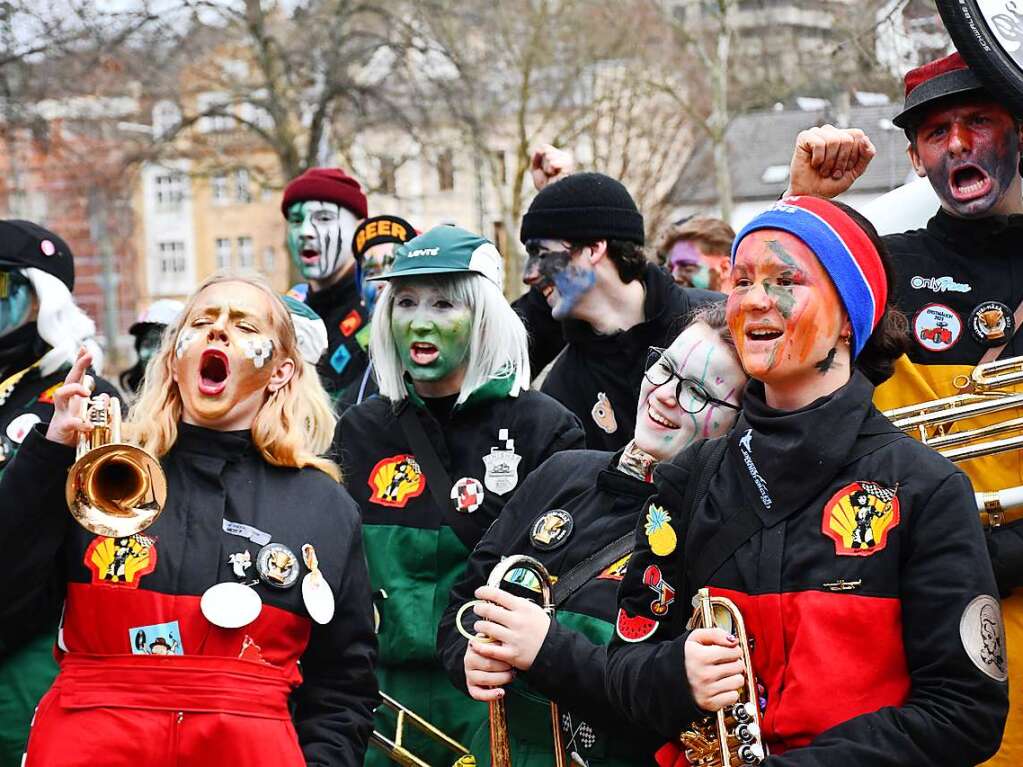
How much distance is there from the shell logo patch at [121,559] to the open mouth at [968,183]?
247 cm

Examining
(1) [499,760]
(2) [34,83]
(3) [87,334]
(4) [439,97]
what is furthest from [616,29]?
(1) [499,760]

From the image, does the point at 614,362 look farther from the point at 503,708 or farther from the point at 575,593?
the point at 503,708

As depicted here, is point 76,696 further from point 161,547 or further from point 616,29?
point 616,29

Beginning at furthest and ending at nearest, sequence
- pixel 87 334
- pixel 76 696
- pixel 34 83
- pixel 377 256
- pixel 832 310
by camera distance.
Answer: pixel 34 83, pixel 377 256, pixel 87 334, pixel 76 696, pixel 832 310

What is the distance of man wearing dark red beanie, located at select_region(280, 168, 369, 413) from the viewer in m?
8.03

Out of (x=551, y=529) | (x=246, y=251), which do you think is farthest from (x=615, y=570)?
(x=246, y=251)

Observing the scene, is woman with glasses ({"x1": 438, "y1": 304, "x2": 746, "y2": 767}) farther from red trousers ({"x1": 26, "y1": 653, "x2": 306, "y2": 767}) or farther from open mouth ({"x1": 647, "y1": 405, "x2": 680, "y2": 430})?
red trousers ({"x1": 26, "y1": 653, "x2": 306, "y2": 767})

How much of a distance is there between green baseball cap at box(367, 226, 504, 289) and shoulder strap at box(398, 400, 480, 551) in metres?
0.48

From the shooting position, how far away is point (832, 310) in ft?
11.0

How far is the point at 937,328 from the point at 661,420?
86 cm

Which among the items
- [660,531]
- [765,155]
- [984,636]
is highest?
[765,155]

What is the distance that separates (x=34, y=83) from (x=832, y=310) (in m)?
15.7

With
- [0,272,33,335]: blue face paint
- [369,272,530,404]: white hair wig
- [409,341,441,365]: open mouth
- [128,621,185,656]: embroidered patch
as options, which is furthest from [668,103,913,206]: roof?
[128,621,185,656]: embroidered patch

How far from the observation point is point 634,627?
11.5ft
